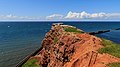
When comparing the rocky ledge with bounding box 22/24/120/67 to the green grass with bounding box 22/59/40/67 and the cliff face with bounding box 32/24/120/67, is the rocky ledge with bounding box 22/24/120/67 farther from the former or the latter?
the green grass with bounding box 22/59/40/67

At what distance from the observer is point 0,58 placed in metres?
73.4

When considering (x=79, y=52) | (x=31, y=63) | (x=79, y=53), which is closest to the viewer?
(x=79, y=53)

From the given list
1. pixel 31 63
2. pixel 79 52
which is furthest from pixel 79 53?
pixel 31 63

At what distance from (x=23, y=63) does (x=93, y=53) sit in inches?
1532

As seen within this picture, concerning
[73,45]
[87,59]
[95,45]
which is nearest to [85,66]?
[87,59]

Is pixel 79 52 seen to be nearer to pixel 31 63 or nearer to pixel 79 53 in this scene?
pixel 79 53

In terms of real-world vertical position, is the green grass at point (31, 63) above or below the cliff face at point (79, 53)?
below

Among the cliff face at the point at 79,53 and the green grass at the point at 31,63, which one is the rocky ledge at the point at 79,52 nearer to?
the cliff face at the point at 79,53

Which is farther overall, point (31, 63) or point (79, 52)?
point (31, 63)

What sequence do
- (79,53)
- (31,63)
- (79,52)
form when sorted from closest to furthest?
(79,53)
(79,52)
(31,63)

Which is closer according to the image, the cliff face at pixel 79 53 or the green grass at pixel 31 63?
the cliff face at pixel 79 53

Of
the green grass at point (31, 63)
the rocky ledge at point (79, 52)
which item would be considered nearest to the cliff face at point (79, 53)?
the rocky ledge at point (79, 52)

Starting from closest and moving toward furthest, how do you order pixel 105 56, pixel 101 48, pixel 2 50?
pixel 105 56
pixel 101 48
pixel 2 50

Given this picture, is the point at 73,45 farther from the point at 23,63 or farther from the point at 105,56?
the point at 23,63
